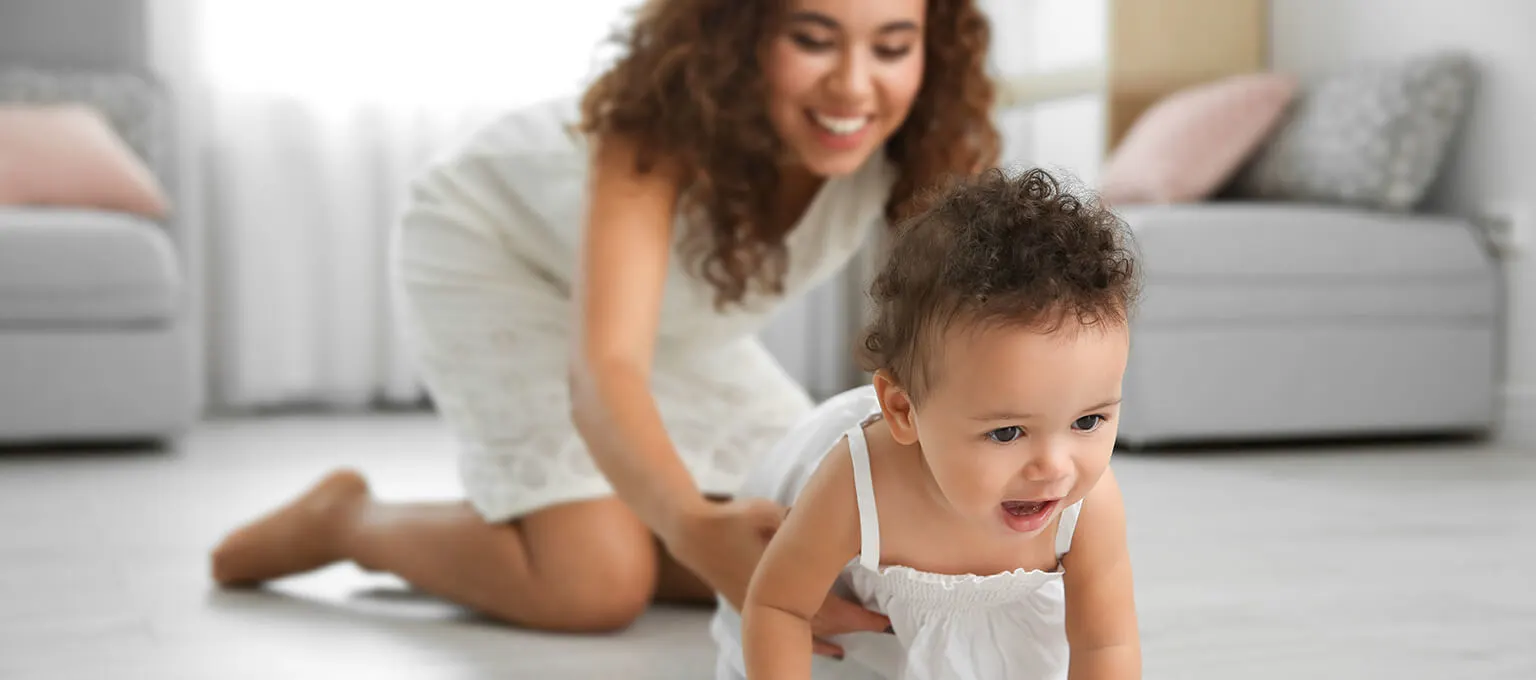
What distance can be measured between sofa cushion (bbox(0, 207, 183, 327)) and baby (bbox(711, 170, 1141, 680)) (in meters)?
1.91

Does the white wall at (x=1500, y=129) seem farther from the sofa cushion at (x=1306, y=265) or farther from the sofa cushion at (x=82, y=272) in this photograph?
the sofa cushion at (x=82, y=272)

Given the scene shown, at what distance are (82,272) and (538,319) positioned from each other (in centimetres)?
142

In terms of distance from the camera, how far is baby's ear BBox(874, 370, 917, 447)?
878 millimetres

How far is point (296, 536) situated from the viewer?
157cm

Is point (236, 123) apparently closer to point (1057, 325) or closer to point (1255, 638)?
point (1255, 638)

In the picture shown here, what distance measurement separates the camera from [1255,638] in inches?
54.1

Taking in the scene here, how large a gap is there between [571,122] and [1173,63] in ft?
7.37

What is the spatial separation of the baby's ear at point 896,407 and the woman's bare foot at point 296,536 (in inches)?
34.4

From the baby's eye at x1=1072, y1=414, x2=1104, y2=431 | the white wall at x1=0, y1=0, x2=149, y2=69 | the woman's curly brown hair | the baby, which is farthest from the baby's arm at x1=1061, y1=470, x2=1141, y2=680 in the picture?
the white wall at x1=0, y1=0, x2=149, y2=69

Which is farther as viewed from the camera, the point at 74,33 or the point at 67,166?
the point at 74,33

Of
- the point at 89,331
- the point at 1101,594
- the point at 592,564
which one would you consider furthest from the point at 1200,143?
the point at 1101,594

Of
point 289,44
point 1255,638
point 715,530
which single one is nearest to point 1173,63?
point 289,44

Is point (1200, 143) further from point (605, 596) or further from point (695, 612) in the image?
point (605, 596)

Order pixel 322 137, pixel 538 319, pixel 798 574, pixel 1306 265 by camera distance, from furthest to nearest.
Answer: pixel 322 137 < pixel 1306 265 < pixel 538 319 < pixel 798 574
